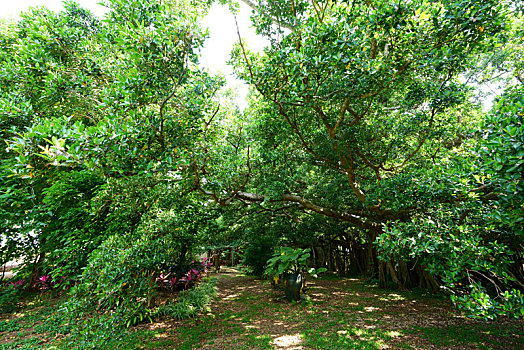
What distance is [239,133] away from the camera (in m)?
5.47

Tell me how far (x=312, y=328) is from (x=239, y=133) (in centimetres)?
435

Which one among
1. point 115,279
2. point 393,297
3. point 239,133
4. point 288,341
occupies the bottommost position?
point 288,341

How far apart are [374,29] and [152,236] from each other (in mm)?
4424

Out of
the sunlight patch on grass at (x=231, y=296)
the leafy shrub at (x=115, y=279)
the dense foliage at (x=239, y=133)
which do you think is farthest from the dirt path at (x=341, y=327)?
the leafy shrub at (x=115, y=279)

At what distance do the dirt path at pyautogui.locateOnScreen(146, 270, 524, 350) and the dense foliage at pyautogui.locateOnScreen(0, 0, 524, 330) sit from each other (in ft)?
3.50

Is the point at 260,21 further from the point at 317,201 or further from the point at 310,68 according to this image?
the point at 317,201

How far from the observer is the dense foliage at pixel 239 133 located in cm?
252

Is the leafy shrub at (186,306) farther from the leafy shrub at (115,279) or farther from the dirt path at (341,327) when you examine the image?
the leafy shrub at (115,279)

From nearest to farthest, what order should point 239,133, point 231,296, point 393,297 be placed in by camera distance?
point 239,133, point 393,297, point 231,296

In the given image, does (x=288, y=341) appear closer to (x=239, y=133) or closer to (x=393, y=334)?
(x=393, y=334)

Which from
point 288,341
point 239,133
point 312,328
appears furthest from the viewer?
point 239,133


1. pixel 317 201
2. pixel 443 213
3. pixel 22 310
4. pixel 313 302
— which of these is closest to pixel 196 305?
pixel 313 302

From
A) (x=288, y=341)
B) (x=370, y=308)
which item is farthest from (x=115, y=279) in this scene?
(x=370, y=308)

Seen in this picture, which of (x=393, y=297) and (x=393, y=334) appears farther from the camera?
(x=393, y=297)
